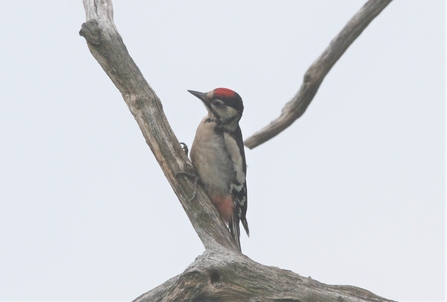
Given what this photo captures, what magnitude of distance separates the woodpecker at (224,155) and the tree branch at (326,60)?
91 centimetres

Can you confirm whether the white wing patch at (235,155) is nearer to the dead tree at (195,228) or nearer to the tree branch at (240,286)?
the dead tree at (195,228)

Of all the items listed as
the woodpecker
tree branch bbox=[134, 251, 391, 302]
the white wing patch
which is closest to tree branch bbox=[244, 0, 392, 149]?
the woodpecker

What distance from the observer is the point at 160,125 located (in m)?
4.73

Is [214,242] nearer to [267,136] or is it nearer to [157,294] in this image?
[157,294]

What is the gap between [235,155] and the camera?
5.48m

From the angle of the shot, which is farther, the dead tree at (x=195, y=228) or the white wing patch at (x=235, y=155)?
the white wing patch at (x=235, y=155)

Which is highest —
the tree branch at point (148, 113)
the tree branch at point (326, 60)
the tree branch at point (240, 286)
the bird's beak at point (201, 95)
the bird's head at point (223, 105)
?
the tree branch at point (326, 60)

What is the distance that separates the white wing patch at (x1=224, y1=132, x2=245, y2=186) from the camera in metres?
5.46

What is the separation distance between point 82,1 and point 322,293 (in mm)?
2704

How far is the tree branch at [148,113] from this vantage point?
4.66 meters

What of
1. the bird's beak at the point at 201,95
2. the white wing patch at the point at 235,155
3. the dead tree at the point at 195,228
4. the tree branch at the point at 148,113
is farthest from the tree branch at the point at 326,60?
the tree branch at the point at 148,113

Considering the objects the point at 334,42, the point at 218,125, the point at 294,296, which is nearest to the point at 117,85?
the point at 218,125

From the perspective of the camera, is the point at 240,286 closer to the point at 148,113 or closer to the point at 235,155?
the point at 148,113

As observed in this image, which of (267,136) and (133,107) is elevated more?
(267,136)
